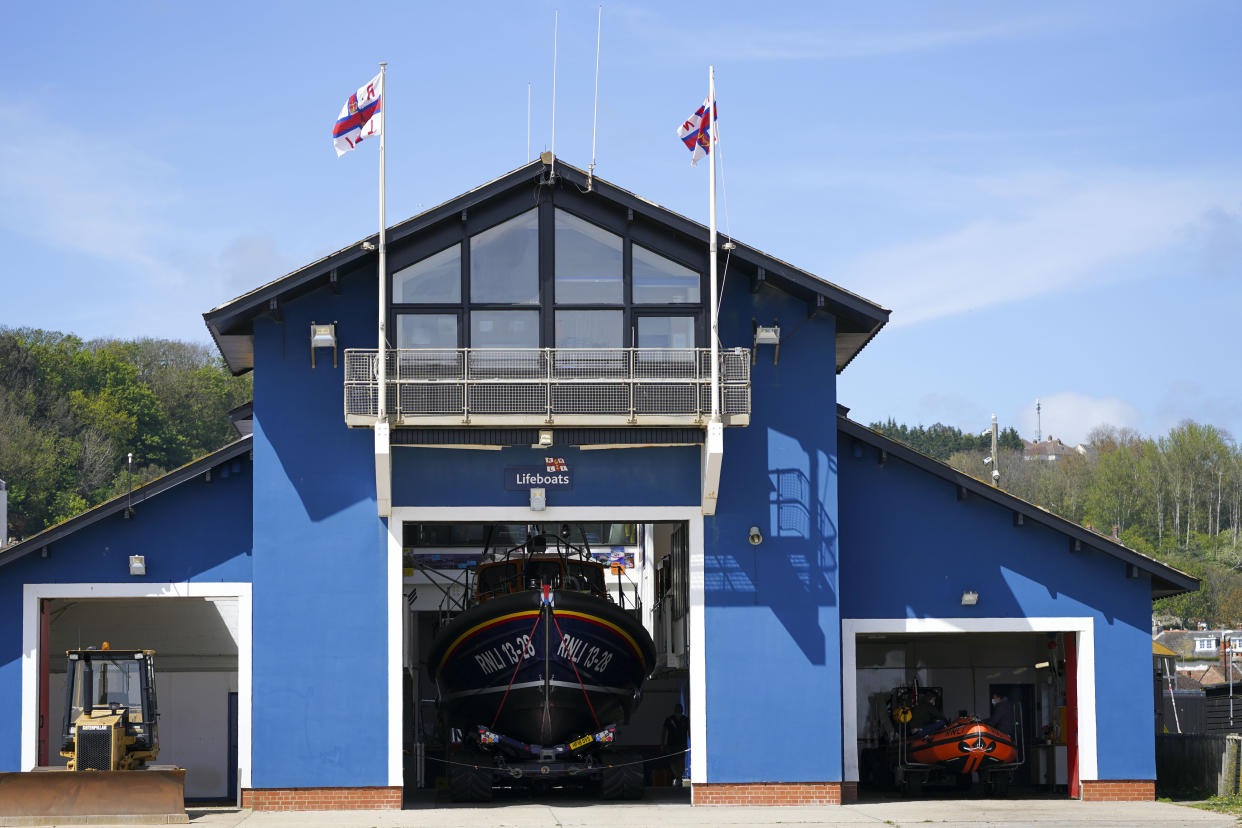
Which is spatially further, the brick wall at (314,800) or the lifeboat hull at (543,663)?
the lifeboat hull at (543,663)

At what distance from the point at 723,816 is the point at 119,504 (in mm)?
10029

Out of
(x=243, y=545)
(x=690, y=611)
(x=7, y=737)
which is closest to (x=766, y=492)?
(x=690, y=611)

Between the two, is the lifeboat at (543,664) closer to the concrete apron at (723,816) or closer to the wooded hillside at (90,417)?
the concrete apron at (723,816)

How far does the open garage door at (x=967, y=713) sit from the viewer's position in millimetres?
24375

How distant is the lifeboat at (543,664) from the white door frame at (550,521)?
1374mm

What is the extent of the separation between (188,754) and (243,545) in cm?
645

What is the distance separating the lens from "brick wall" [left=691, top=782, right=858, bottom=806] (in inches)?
832

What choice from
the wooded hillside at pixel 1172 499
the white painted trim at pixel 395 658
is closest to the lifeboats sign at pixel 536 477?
the white painted trim at pixel 395 658

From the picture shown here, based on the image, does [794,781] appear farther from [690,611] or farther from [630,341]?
[630,341]

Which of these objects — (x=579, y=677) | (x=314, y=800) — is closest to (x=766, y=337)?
(x=579, y=677)

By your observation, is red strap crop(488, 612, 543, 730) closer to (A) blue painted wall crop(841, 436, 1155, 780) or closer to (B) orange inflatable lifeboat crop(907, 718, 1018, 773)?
(A) blue painted wall crop(841, 436, 1155, 780)

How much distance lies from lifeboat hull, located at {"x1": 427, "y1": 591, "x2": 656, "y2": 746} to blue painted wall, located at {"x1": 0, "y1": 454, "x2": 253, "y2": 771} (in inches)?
142

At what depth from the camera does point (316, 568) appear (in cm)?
2120

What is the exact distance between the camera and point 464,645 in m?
23.4
